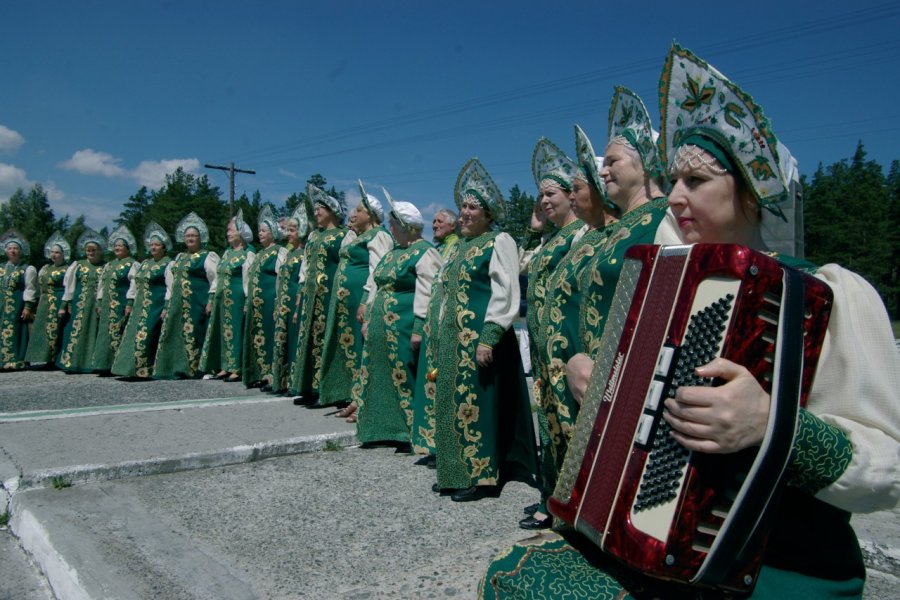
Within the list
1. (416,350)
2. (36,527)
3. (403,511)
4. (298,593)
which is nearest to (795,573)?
(298,593)

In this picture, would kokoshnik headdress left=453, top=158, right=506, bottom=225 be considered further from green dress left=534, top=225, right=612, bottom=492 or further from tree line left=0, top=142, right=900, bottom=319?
tree line left=0, top=142, right=900, bottom=319

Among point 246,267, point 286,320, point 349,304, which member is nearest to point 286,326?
point 286,320

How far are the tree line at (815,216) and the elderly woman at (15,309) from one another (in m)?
29.9

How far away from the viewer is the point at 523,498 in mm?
4324

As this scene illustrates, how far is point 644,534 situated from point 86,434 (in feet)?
16.7

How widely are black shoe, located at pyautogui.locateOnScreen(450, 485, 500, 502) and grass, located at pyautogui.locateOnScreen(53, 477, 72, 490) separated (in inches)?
89.1

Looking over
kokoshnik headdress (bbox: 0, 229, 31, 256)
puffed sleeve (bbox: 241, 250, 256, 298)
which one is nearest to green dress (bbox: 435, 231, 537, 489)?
puffed sleeve (bbox: 241, 250, 256, 298)

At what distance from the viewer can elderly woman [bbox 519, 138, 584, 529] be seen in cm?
345

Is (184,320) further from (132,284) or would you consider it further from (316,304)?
(316,304)

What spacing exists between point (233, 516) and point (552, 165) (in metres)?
2.71

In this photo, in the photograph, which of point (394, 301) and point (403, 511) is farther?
point (394, 301)

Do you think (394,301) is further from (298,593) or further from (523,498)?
(298,593)

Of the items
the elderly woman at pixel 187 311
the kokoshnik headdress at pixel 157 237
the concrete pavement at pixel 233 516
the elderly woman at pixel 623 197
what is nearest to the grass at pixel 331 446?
the concrete pavement at pixel 233 516

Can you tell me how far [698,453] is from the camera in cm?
123
